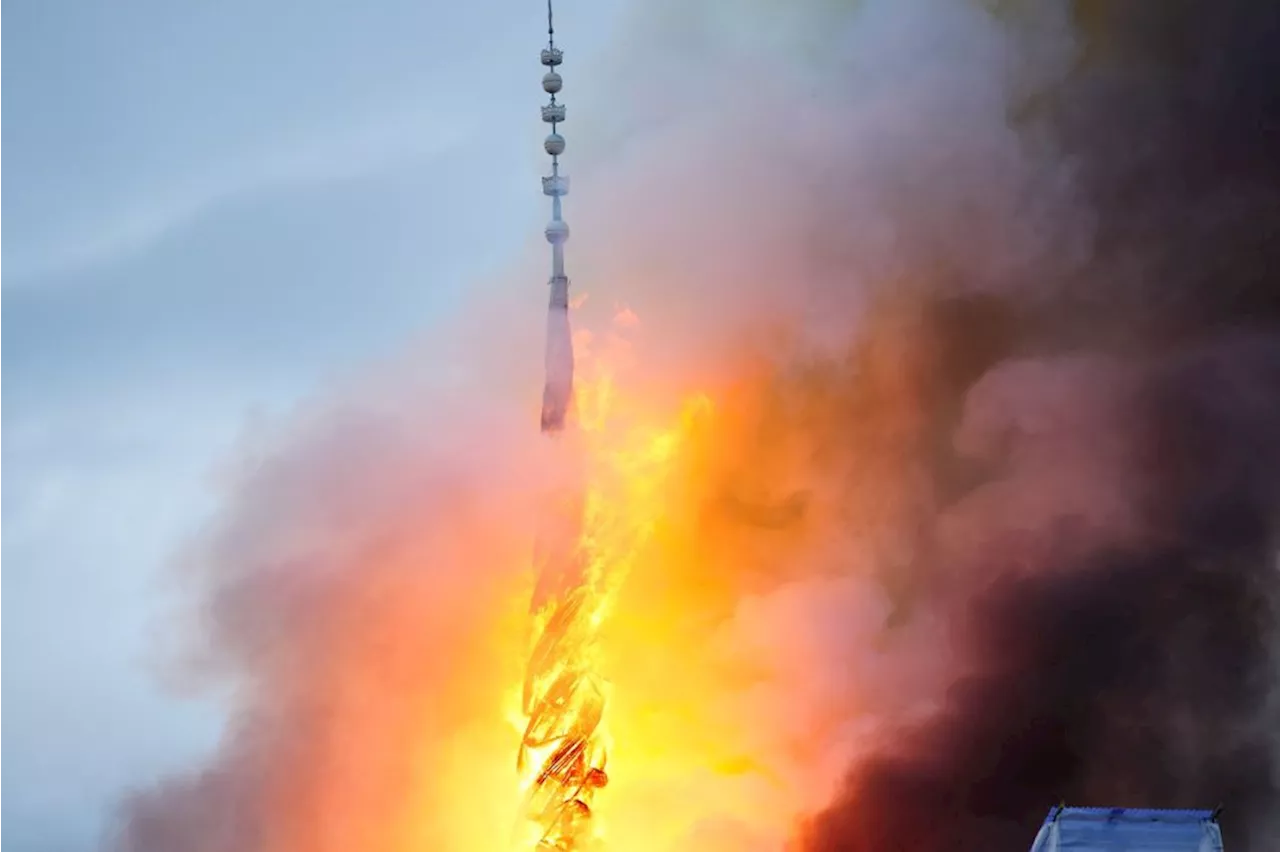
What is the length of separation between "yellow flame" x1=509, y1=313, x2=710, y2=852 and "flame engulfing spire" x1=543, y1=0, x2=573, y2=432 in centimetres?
123

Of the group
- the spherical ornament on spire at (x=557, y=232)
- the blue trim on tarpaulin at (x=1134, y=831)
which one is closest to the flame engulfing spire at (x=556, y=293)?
the spherical ornament on spire at (x=557, y=232)

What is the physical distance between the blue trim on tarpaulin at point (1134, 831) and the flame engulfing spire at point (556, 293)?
15.1 metres

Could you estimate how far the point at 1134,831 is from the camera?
48344 millimetres

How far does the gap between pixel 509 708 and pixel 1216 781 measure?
20.1 meters

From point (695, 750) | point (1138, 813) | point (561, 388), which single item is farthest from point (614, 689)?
point (1138, 813)

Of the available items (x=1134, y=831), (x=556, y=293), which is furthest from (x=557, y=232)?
(x=1134, y=831)

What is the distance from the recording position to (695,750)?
57750 millimetres

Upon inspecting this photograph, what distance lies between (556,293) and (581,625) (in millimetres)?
8100

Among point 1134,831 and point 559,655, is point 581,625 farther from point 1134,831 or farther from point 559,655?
point 1134,831

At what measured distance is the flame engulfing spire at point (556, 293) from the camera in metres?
51.3

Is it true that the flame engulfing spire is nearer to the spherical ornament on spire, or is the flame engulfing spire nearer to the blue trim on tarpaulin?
the spherical ornament on spire

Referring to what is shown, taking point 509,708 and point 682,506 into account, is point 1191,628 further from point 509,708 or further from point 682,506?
point 509,708

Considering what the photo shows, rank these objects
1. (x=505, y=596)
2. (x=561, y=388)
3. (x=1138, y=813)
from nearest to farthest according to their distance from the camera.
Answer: (x=1138, y=813) → (x=561, y=388) → (x=505, y=596)

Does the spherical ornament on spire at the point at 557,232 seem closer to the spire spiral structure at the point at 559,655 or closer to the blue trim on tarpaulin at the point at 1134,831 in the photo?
the spire spiral structure at the point at 559,655
